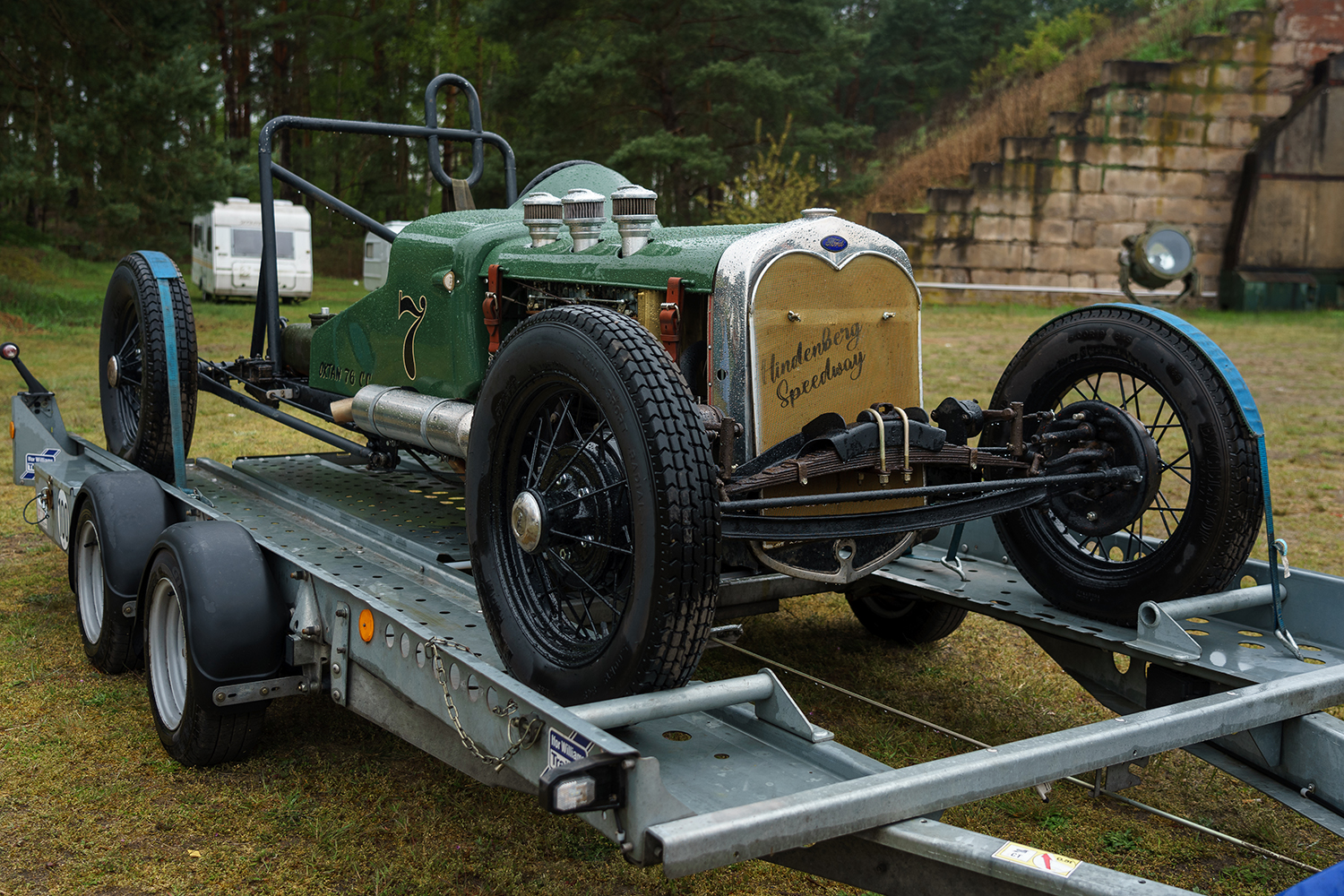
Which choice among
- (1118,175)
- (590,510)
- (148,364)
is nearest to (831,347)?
(590,510)

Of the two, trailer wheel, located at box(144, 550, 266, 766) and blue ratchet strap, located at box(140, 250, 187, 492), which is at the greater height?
blue ratchet strap, located at box(140, 250, 187, 492)

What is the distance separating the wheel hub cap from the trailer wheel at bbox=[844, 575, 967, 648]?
2.09m

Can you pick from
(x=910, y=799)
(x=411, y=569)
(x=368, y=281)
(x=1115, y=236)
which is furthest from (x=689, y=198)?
(x=910, y=799)

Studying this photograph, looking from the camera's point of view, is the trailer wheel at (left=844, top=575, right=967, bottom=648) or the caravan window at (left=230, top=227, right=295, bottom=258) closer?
the trailer wheel at (left=844, top=575, right=967, bottom=648)

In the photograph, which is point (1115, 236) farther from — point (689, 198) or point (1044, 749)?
point (1044, 749)

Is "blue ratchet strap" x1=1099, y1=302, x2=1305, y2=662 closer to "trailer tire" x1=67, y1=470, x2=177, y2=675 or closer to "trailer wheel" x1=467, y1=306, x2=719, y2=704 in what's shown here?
"trailer wheel" x1=467, y1=306, x2=719, y2=704

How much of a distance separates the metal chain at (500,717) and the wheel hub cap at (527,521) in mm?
320

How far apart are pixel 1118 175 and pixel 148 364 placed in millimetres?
20058

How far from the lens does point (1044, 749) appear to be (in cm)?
248

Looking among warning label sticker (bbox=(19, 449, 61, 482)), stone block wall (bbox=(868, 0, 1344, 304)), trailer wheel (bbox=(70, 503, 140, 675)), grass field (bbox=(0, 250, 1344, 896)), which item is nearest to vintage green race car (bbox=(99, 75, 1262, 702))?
grass field (bbox=(0, 250, 1344, 896))

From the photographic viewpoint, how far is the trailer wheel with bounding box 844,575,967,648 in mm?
4910

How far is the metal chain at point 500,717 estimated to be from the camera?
2484 millimetres

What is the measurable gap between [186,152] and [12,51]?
3237 mm

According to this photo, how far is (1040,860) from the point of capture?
6.97 ft
